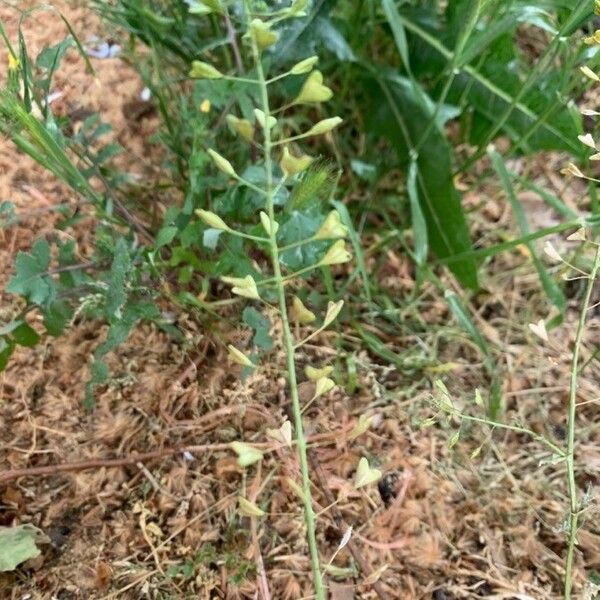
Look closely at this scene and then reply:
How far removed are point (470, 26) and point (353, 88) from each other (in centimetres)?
44

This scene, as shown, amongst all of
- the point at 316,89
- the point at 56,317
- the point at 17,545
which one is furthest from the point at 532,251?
the point at 17,545

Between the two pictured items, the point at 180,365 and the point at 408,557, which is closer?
the point at 408,557

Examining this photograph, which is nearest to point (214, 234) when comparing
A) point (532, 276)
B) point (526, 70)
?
point (532, 276)

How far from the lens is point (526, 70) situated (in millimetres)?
1240

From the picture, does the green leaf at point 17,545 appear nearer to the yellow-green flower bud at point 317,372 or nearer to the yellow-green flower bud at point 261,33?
the yellow-green flower bud at point 317,372

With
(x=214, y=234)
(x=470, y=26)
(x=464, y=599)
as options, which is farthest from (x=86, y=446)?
(x=470, y=26)

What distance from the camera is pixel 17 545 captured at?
75cm

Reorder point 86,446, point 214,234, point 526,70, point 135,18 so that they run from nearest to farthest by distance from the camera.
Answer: point 214,234, point 86,446, point 135,18, point 526,70

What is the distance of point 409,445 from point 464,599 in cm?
19

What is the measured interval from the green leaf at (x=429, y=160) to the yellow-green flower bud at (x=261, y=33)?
0.48 meters

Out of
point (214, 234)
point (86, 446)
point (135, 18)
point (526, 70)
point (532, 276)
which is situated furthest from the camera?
point (526, 70)

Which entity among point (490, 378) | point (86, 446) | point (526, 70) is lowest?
point (86, 446)

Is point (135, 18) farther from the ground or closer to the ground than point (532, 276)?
farther from the ground

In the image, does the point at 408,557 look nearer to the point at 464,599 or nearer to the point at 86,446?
the point at 464,599
